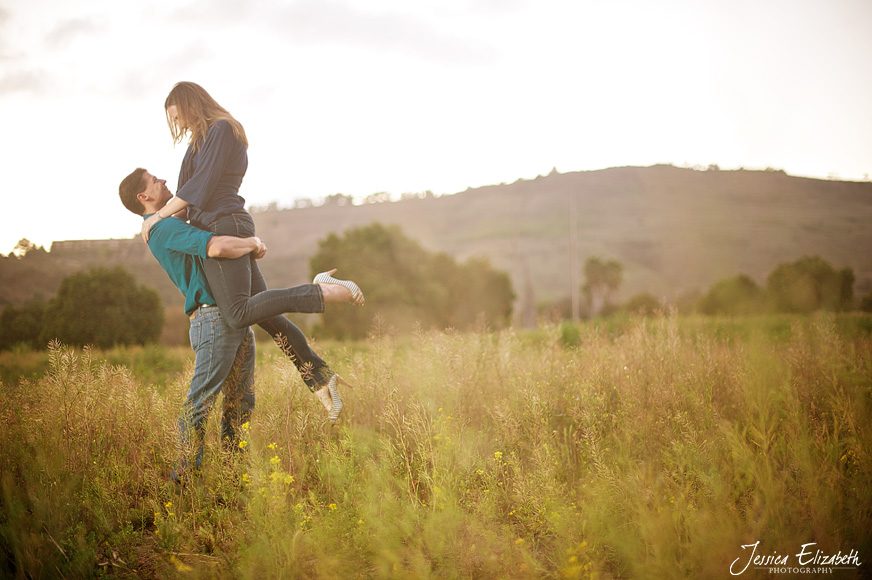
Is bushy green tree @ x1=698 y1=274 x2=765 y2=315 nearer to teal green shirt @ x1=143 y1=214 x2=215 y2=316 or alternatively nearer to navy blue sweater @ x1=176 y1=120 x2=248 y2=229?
navy blue sweater @ x1=176 y1=120 x2=248 y2=229

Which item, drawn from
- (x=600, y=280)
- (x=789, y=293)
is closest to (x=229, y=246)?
(x=789, y=293)

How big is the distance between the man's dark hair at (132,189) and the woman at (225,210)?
1.12ft

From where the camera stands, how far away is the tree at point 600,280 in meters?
38.8

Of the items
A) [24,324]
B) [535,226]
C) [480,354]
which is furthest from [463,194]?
[480,354]

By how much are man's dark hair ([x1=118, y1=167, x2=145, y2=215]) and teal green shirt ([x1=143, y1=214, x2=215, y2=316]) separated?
0.38 m

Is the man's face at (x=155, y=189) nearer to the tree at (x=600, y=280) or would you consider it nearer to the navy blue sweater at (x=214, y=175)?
the navy blue sweater at (x=214, y=175)

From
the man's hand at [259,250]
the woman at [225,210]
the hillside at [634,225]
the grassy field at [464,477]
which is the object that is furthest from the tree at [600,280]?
the man's hand at [259,250]

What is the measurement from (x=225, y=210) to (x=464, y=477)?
222cm

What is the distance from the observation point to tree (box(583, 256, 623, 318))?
38.8 meters

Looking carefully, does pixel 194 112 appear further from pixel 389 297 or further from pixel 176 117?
pixel 389 297

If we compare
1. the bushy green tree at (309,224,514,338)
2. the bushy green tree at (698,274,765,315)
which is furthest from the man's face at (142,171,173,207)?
the bushy green tree at (698,274,765,315)

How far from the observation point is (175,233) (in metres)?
3.01

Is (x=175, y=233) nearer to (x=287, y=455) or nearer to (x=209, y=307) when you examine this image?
(x=209, y=307)

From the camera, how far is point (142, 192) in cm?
333
